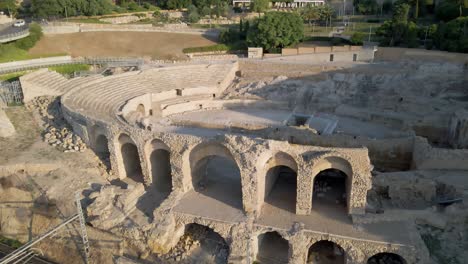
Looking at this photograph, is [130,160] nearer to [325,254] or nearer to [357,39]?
[325,254]

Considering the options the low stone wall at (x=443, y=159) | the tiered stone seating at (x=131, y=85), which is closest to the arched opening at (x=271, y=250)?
the low stone wall at (x=443, y=159)

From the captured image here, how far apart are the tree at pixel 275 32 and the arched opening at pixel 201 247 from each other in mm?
24747

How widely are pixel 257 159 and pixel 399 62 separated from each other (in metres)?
22.3

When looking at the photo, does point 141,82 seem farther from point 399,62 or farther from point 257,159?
point 399,62

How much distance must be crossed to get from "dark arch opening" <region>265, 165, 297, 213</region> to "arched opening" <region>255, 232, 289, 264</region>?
4.76 ft

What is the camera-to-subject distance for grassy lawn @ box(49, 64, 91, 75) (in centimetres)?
3312

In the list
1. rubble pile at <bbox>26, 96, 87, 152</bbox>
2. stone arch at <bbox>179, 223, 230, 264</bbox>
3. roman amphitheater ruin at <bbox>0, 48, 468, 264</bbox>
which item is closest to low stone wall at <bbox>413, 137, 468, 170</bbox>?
roman amphitheater ruin at <bbox>0, 48, 468, 264</bbox>

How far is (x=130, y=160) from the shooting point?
1975 cm

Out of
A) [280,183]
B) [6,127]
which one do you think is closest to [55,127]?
[6,127]

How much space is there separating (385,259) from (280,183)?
540 cm

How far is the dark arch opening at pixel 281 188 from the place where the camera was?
16094 millimetres

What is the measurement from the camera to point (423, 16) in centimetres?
4366

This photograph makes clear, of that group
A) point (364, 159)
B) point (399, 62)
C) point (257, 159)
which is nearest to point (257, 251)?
point (257, 159)

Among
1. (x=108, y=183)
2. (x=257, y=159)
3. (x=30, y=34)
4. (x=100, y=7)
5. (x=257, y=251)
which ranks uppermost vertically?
(x=100, y=7)
